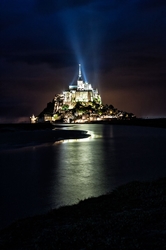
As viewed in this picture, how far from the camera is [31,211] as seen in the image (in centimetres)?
805

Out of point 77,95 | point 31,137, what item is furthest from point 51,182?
point 77,95

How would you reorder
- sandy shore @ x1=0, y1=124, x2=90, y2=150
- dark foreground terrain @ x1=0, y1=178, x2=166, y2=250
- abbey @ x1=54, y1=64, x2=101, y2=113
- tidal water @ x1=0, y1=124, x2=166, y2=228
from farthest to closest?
abbey @ x1=54, y1=64, x2=101, y2=113
sandy shore @ x1=0, y1=124, x2=90, y2=150
tidal water @ x1=0, y1=124, x2=166, y2=228
dark foreground terrain @ x1=0, y1=178, x2=166, y2=250

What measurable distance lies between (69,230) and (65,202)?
3.56 m

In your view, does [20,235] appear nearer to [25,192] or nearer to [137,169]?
[25,192]

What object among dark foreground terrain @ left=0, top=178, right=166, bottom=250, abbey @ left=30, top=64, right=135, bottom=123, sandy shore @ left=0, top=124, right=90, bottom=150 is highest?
abbey @ left=30, top=64, right=135, bottom=123

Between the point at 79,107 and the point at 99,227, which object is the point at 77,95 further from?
the point at 99,227

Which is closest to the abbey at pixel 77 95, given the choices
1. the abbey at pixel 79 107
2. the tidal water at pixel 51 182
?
the abbey at pixel 79 107

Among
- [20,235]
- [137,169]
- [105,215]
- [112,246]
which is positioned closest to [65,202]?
[105,215]

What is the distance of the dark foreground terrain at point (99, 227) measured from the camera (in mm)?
4625

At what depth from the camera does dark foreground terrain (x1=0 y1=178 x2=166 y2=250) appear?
4625mm

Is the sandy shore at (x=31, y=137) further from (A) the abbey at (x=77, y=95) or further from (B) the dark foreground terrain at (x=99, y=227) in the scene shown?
(A) the abbey at (x=77, y=95)

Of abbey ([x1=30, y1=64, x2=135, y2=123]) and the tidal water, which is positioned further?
abbey ([x1=30, y1=64, x2=135, y2=123])

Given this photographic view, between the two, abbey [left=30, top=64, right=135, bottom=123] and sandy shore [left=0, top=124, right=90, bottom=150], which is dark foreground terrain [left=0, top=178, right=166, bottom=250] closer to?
sandy shore [left=0, top=124, right=90, bottom=150]

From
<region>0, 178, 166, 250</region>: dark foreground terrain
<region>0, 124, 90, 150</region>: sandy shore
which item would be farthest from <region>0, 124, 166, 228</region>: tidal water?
<region>0, 124, 90, 150</region>: sandy shore
